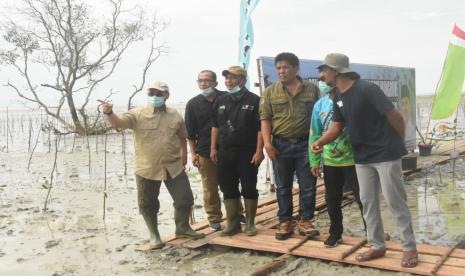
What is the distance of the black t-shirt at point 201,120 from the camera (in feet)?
16.1

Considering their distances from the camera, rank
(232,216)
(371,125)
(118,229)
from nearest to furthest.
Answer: (371,125) < (232,216) < (118,229)

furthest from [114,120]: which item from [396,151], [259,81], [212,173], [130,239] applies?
[259,81]

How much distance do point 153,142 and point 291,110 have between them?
4.51 ft

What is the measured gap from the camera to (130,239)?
5207mm

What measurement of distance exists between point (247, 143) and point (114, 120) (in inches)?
50.5

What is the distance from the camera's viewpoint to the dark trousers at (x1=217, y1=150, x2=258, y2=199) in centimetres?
456

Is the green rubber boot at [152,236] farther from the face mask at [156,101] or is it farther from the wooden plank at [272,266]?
the wooden plank at [272,266]

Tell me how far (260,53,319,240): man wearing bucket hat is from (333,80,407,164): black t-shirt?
27.8 inches

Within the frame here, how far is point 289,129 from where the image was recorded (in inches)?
168

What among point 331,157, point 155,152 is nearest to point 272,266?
point 331,157

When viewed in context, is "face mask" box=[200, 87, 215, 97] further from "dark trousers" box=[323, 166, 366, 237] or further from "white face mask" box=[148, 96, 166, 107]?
"dark trousers" box=[323, 166, 366, 237]

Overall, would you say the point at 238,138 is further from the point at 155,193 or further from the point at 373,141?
the point at 373,141

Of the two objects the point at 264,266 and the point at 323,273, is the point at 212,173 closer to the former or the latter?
the point at 264,266

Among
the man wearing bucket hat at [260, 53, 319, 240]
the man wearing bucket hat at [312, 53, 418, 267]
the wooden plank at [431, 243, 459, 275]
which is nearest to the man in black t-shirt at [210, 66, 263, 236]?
the man wearing bucket hat at [260, 53, 319, 240]
